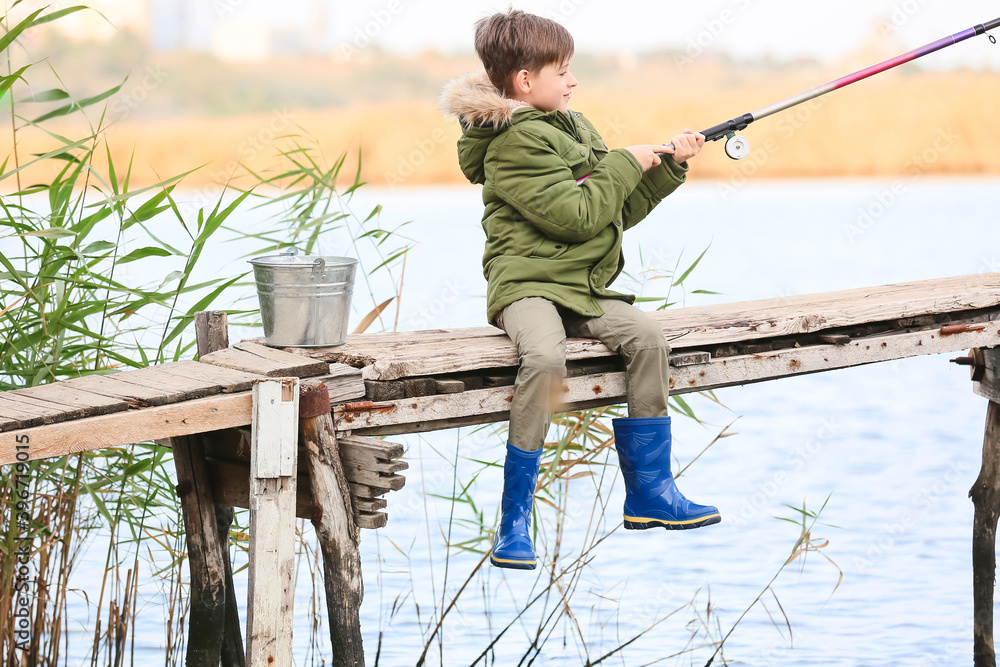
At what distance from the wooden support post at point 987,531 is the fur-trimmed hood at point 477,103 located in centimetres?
217

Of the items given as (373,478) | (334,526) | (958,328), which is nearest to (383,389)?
(373,478)

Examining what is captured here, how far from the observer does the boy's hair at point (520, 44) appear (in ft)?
10.3

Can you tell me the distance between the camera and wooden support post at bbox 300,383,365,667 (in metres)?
2.81

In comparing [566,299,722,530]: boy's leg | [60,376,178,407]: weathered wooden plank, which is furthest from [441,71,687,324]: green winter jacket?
[60,376,178,407]: weathered wooden plank

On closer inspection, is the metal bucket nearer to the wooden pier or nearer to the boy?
the wooden pier

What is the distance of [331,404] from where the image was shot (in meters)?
2.86

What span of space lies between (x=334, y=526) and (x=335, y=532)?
0.05ft

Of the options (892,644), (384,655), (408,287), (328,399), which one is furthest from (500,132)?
→ (408,287)

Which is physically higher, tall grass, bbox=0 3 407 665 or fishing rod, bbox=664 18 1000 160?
fishing rod, bbox=664 18 1000 160

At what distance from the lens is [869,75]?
3490 millimetres

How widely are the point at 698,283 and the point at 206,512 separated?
8889 mm

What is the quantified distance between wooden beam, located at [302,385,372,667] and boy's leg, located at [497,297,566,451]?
0.45 m

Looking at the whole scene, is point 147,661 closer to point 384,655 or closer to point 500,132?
point 384,655

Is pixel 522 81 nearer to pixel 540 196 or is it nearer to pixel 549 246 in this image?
pixel 540 196
